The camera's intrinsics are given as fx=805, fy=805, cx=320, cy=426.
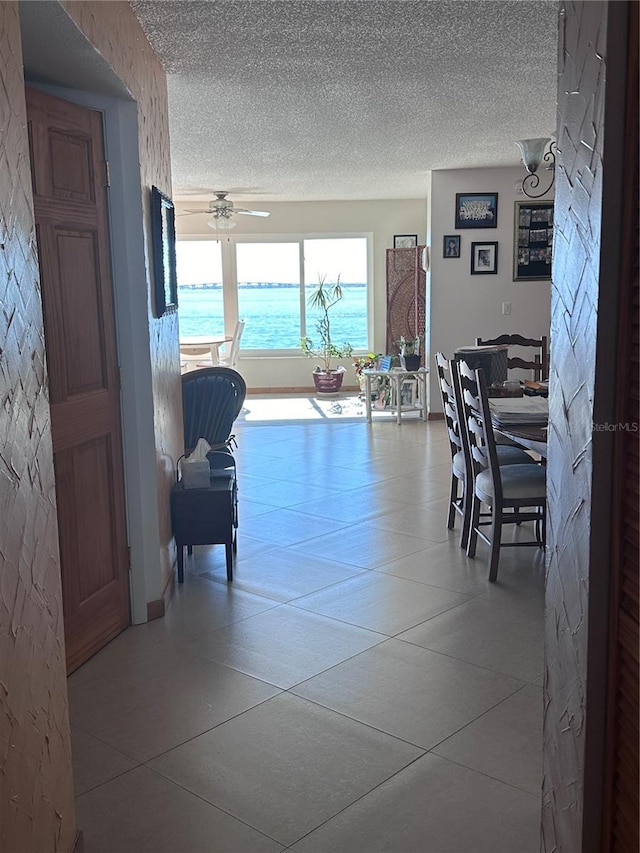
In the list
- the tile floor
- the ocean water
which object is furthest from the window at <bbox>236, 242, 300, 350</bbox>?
the tile floor

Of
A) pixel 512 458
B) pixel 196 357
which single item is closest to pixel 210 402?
pixel 512 458

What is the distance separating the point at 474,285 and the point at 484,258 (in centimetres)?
29

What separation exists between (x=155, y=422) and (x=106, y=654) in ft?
3.21

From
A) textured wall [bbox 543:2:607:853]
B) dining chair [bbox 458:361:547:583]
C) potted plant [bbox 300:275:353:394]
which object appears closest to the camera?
textured wall [bbox 543:2:607:853]

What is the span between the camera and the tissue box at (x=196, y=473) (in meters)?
3.98

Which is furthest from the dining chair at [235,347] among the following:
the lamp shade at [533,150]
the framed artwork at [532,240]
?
the lamp shade at [533,150]

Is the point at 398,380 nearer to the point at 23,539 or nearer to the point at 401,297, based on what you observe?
the point at 401,297

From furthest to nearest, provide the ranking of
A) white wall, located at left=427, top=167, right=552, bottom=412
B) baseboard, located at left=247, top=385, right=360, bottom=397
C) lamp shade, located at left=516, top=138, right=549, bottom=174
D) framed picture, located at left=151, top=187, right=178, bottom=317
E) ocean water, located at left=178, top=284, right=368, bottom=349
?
baseboard, located at left=247, top=385, right=360, bottom=397, ocean water, located at left=178, top=284, right=368, bottom=349, white wall, located at left=427, top=167, right=552, bottom=412, lamp shade, located at left=516, top=138, right=549, bottom=174, framed picture, located at left=151, top=187, right=178, bottom=317

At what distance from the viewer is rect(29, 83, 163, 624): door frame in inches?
126

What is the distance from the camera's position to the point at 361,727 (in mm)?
2592

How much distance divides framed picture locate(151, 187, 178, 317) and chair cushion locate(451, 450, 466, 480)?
5.79 feet

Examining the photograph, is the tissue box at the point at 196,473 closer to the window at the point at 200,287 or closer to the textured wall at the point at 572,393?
the textured wall at the point at 572,393

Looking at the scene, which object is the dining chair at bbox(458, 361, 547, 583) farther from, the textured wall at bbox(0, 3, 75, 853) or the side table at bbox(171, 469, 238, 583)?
the textured wall at bbox(0, 3, 75, 853)

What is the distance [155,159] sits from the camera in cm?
370
